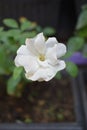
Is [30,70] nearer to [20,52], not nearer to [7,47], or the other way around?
[20,52]

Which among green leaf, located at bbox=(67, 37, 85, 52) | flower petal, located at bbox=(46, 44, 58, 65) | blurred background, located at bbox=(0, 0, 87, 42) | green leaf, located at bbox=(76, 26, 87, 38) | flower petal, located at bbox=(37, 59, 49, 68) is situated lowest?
flower petal, located at bbox=(37, 59, 49, 68)

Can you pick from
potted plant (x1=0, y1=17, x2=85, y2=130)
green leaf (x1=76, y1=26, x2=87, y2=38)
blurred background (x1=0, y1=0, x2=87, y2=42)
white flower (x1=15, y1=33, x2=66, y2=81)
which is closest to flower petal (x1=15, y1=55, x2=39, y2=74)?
white flower (x1=15, y1=33, x2=66, y2=81)

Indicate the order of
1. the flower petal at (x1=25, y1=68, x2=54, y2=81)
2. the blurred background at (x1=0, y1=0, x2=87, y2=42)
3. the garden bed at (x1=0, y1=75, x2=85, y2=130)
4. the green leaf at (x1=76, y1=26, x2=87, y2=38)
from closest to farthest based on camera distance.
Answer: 1. the flower petal at (x1=25, y1=68, x2=54, y2=81)
2. the garden bed at (x1=0, y1=75, x2=85, y2=130)
3. the green leaf at (x1=76, y1=26, x2=87, y2=38)
4. the blurred background at (x1=0, y1=0, x2=87, y2=42)

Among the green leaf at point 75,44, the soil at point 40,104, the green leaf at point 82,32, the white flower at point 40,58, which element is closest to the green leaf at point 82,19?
the green leaf at point 82,32

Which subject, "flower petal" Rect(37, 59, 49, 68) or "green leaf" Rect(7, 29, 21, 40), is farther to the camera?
"green leaf" Rect(7, 29, 21, 40)

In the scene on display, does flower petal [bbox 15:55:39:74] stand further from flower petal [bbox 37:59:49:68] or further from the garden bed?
the garden bed

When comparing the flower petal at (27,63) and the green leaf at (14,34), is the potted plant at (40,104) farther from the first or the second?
the flower petal at (27,63)
